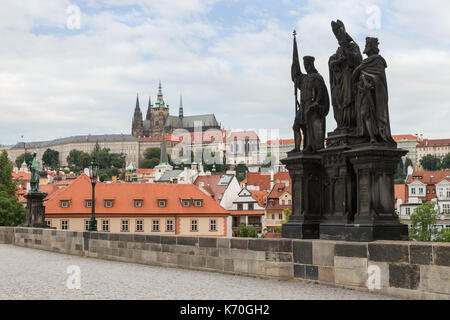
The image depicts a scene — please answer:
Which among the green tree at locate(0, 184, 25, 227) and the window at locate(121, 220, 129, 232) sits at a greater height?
the green tree at locate(0, 184, 25, 227)

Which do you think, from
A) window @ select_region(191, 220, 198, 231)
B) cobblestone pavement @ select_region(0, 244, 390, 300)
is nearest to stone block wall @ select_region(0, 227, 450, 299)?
cobblestone pavement @ select_region(0, 244, 390, 300)

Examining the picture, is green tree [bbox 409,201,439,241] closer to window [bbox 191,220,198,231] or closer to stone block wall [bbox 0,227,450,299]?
window [bbox 191,220,198,231]

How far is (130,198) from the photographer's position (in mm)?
59469

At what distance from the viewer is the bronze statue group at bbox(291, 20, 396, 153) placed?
28.0 feet

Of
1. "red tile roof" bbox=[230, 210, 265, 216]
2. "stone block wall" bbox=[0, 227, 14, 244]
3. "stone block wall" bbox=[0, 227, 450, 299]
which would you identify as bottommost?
"red tile roof" bbox=[230, 210, 265, 216]

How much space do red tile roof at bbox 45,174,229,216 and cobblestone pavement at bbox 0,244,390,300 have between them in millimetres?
45592

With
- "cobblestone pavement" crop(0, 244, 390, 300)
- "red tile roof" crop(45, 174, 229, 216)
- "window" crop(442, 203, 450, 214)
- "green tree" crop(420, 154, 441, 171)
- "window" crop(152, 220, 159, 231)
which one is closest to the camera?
"cobblestone pavement" crop(0, 244, 390, 300)

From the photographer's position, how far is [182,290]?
8188 mm

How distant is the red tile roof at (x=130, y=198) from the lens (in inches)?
2223

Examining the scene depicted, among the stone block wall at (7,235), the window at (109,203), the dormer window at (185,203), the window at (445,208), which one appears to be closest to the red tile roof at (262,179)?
the window at (445,208)

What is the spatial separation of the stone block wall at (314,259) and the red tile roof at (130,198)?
4377 centimetres

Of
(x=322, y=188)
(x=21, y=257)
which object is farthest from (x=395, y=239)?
(x=21, y=257)

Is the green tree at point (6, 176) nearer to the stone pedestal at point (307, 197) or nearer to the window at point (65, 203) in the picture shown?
the window at point (65, 203)
